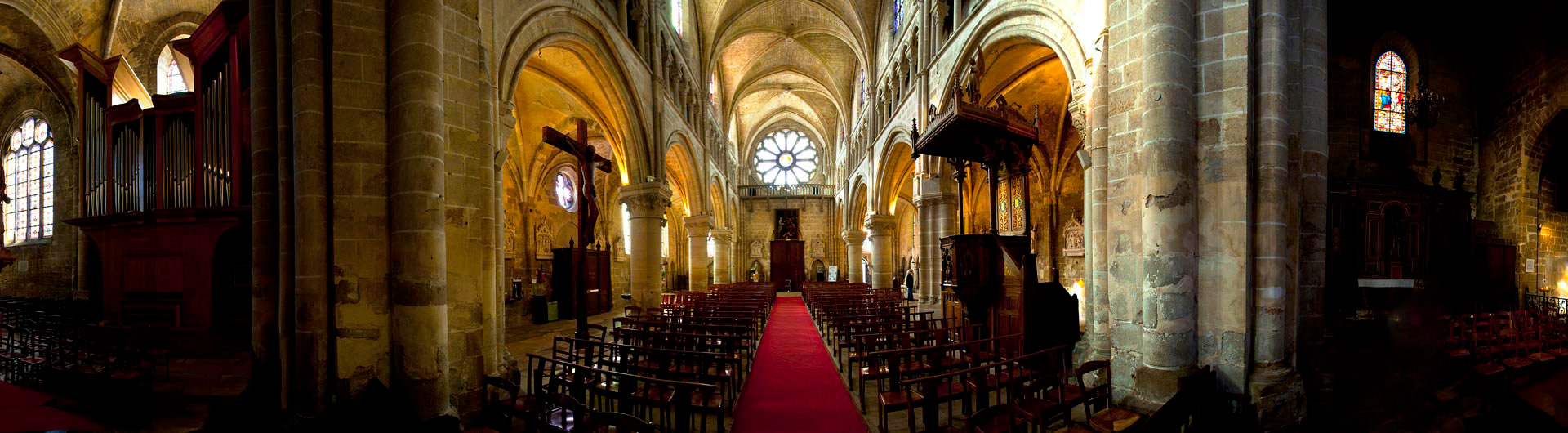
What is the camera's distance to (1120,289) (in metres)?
5.62

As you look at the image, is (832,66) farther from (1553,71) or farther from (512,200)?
(1553,71)

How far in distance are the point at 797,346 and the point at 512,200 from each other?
42.9 feet

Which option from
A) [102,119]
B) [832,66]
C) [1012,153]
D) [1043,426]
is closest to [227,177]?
[102,119]

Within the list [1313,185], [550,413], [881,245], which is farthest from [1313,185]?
[881,245]

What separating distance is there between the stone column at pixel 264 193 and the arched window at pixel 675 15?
1216 centimetres

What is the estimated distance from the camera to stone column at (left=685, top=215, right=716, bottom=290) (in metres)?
21.0

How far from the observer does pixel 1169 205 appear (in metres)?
5.14

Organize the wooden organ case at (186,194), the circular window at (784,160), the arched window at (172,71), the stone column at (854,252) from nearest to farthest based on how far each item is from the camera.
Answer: the wooden organ case at (186,194) → the arched window at (172,71) → the stone column at (854,252) → the circular window at (784,160)

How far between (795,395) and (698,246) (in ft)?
53.3

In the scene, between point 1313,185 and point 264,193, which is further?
point 1313,185

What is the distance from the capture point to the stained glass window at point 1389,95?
12.2 meters

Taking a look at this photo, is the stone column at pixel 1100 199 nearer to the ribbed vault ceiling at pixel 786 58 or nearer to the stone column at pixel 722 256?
the ribbed vault ceiling at pixel 786 58

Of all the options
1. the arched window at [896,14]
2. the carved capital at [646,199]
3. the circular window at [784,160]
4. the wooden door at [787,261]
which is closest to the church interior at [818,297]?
the carved capital at [646,199]

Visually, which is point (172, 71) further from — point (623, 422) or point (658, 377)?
point (623, 422)
